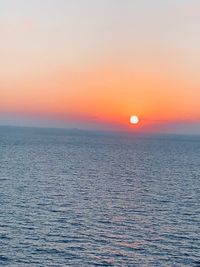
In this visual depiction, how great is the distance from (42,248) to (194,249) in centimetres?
1772

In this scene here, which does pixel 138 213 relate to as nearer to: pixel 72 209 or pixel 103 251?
pixel 72 209

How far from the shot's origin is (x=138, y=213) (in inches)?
2874

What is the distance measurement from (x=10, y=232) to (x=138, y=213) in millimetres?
22604

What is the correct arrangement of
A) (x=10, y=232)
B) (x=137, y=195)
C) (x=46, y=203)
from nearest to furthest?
(x=10, y=232) < (x=46, y=203) < (x=137, y=195)

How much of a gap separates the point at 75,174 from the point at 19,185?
2981 centimetres

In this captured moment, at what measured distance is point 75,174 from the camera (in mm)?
127562


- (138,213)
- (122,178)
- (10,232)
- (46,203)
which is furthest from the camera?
(122,178)

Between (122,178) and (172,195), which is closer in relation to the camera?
(172,195)

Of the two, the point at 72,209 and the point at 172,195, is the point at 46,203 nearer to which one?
the point at 72,209

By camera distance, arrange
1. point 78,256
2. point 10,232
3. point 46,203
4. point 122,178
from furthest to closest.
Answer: point 122,178 → point 46,203 → point 10,232 → point 78,256

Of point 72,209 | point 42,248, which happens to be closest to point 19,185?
point 72,209

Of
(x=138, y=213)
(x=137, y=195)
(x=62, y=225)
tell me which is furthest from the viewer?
(x=137, y=195)

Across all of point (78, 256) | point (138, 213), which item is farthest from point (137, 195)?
point (78, 256)

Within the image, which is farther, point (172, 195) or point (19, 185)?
point (19, 185)
